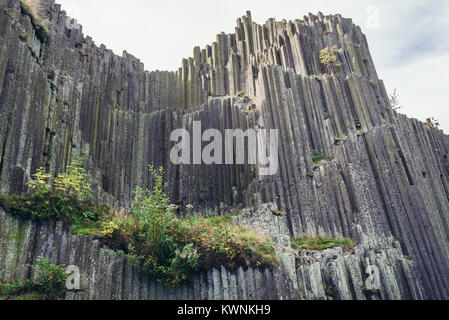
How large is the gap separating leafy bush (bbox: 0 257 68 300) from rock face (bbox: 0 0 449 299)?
0.55 meters

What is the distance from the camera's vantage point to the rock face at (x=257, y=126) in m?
13.1

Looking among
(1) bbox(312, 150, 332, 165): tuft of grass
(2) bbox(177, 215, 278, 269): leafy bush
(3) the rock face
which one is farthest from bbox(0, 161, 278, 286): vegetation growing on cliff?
Result: (1) bbox(312, 150, 332, 165): tuft of grass

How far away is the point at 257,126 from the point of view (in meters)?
20.0

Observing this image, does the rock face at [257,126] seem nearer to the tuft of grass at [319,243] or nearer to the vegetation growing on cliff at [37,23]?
the vegetation growing on cliff at [37,23]

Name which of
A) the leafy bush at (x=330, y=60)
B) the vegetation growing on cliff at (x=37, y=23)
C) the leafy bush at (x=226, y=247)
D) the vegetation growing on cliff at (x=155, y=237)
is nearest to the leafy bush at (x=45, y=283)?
the vegetation growing on cliff at (x=155, y=237)

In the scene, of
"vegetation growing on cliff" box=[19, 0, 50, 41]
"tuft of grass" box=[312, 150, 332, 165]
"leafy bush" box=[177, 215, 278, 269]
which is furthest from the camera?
"tuft of grass" box=[312, 150, 332, 165]

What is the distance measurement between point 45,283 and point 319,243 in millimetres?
10094

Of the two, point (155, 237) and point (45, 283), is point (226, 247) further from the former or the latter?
point (45, 283)

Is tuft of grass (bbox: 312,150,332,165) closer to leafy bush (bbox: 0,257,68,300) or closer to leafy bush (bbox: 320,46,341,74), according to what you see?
leafy bush (bbox: 320,46,341,74)

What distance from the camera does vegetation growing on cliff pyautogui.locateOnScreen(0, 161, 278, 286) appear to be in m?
11.6

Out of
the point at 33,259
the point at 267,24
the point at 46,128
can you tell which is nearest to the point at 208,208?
the point at 46,128
